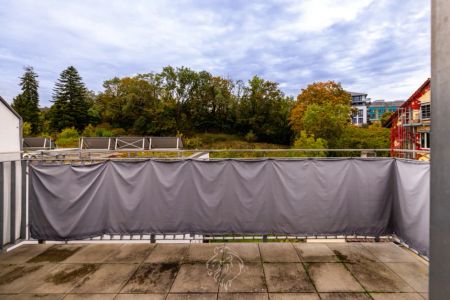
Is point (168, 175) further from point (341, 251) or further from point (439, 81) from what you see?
point (439, 81)

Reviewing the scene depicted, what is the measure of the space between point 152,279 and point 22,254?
3.33 metres

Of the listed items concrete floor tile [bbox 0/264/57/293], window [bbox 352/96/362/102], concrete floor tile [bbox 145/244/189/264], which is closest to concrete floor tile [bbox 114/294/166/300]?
concrete floor tile [bbox 145/244/189/264]

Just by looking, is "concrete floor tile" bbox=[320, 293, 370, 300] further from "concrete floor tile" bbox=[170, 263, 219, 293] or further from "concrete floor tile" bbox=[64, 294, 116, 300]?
"concrete floor tile" bbox=[64, 294, 116, 300]

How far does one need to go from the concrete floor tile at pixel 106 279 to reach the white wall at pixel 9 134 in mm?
3436

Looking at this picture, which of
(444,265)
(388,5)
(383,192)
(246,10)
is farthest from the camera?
(246,10)

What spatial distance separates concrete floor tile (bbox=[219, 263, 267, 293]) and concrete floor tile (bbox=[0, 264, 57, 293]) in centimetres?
337

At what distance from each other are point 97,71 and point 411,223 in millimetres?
69386

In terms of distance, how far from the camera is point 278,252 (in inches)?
209

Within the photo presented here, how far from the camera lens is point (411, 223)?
5.07 meters

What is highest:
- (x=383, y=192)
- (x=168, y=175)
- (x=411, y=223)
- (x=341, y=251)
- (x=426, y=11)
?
(x=426, y=11)

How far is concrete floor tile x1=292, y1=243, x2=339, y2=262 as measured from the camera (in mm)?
4996

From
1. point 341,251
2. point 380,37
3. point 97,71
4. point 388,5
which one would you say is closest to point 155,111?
point 97,71

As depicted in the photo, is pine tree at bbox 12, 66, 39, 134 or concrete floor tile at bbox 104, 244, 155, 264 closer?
concrete floor tile at bbox 104, 244, 155, 264

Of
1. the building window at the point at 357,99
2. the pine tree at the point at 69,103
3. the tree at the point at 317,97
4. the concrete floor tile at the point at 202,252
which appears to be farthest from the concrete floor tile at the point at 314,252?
the building window at the point at 357,99
